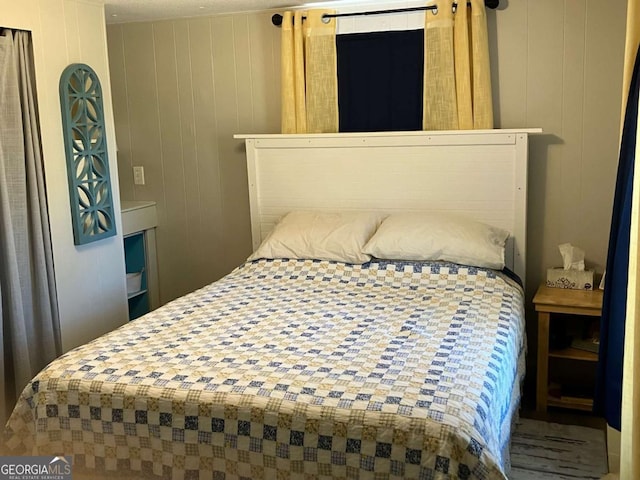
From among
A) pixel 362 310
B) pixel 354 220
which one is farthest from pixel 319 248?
pixel 362 310

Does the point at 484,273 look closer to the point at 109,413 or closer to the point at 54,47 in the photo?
the point at 109,413

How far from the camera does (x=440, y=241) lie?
331 cm

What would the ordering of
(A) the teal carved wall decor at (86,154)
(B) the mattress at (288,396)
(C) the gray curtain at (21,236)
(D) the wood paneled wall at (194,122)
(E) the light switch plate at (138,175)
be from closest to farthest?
1. (B) the mattress at (288,396)
2. (C) the gray curtain at (21,236)
3. (A) the teal carved wall decor at (86,154)
4. (D) the wood paneled wall at (194,122)
5. (E) the light switch plate at (138,175)

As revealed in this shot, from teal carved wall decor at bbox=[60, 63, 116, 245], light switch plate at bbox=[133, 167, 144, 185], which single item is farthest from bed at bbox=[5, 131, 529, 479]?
light switch plate at bbox=[133, 167, 144, 185]

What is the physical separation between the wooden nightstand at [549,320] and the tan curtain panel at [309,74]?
4.77 feet

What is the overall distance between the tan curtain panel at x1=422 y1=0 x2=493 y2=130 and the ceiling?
434 mm

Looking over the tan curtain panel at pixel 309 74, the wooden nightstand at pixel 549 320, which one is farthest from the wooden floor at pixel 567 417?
the tan curtain panel at pixel 309 74

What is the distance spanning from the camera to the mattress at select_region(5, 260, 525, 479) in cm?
191

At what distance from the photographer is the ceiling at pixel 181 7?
11.8ft

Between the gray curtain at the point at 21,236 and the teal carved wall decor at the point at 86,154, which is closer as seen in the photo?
the gray curtain at the point at 21,236

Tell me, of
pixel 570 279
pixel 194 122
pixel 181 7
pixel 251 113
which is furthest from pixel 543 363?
pixel 181 7

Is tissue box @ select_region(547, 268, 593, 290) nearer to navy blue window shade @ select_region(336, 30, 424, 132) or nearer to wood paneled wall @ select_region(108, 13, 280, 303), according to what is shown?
navy blue window shade @ select_region(336, 30, 424, 132)

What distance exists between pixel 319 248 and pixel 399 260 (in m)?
0.41

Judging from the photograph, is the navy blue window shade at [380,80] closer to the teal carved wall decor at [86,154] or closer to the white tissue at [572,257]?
the white tissue at [572,257]
